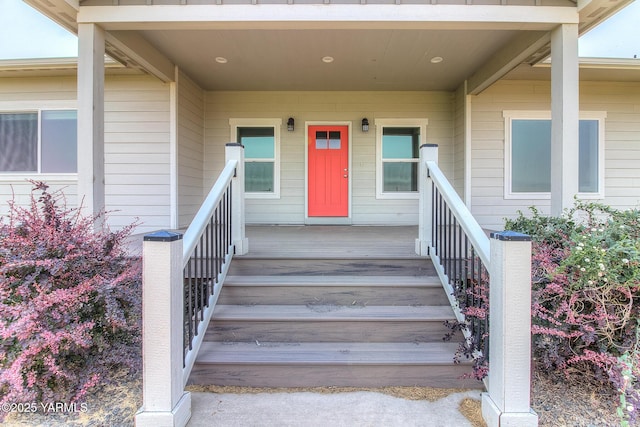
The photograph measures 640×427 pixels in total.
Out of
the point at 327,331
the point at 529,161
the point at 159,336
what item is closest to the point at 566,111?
the point at 529,161

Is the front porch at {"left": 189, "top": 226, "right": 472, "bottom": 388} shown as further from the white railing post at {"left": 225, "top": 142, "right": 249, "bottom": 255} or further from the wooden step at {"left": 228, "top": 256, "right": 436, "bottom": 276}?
the white railing post at {"left": 225, "top": 142, "right": 249, "bottom": 255}

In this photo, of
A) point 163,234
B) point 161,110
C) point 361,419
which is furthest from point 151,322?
point 161,110

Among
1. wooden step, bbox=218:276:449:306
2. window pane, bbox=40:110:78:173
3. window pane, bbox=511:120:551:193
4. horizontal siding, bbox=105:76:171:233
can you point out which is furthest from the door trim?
window pane, bbox=40:110:78:173

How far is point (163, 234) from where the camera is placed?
1773mm

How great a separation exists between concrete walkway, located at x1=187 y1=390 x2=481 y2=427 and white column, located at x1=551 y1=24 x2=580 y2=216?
2602 millimetres

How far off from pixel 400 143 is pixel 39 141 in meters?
6.25

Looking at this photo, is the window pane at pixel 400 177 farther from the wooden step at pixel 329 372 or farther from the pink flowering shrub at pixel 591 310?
the wooden step at pixel 329 372

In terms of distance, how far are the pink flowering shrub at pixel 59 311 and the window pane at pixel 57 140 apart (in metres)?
4.05

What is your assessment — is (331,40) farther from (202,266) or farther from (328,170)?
(202,266)

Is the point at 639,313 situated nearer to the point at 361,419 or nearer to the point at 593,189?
the point at 361,419

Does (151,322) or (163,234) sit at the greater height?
(163,234)

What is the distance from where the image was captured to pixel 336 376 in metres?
2.15

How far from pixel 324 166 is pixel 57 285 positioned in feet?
15.5

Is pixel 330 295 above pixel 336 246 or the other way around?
the other way around
